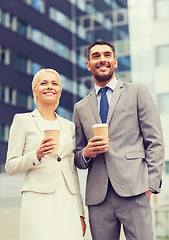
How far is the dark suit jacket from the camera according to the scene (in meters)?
2.37

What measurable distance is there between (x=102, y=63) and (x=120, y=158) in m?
0.55

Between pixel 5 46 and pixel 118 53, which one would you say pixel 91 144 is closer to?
pixel 118 53

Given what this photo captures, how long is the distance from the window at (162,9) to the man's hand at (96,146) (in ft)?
14.6

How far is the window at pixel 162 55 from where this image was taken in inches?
248

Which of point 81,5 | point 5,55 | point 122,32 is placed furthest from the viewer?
point 5,55

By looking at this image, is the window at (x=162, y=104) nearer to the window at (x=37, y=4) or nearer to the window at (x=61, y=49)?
the window at (x=61, y=49)

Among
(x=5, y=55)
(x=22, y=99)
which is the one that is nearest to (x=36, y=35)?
(x=5, y=55)

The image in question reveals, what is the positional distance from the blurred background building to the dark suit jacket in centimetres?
310

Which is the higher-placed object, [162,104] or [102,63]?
[162,104]

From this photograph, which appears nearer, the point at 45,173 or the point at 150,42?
the point at 45,173

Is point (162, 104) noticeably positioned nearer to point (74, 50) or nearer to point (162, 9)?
point (162, 9)

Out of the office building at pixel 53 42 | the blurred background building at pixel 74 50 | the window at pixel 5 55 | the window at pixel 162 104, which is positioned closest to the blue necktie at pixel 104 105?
the blurred background building at pixel 74 50

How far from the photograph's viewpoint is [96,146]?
228 cm

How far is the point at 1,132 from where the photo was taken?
275 inches
